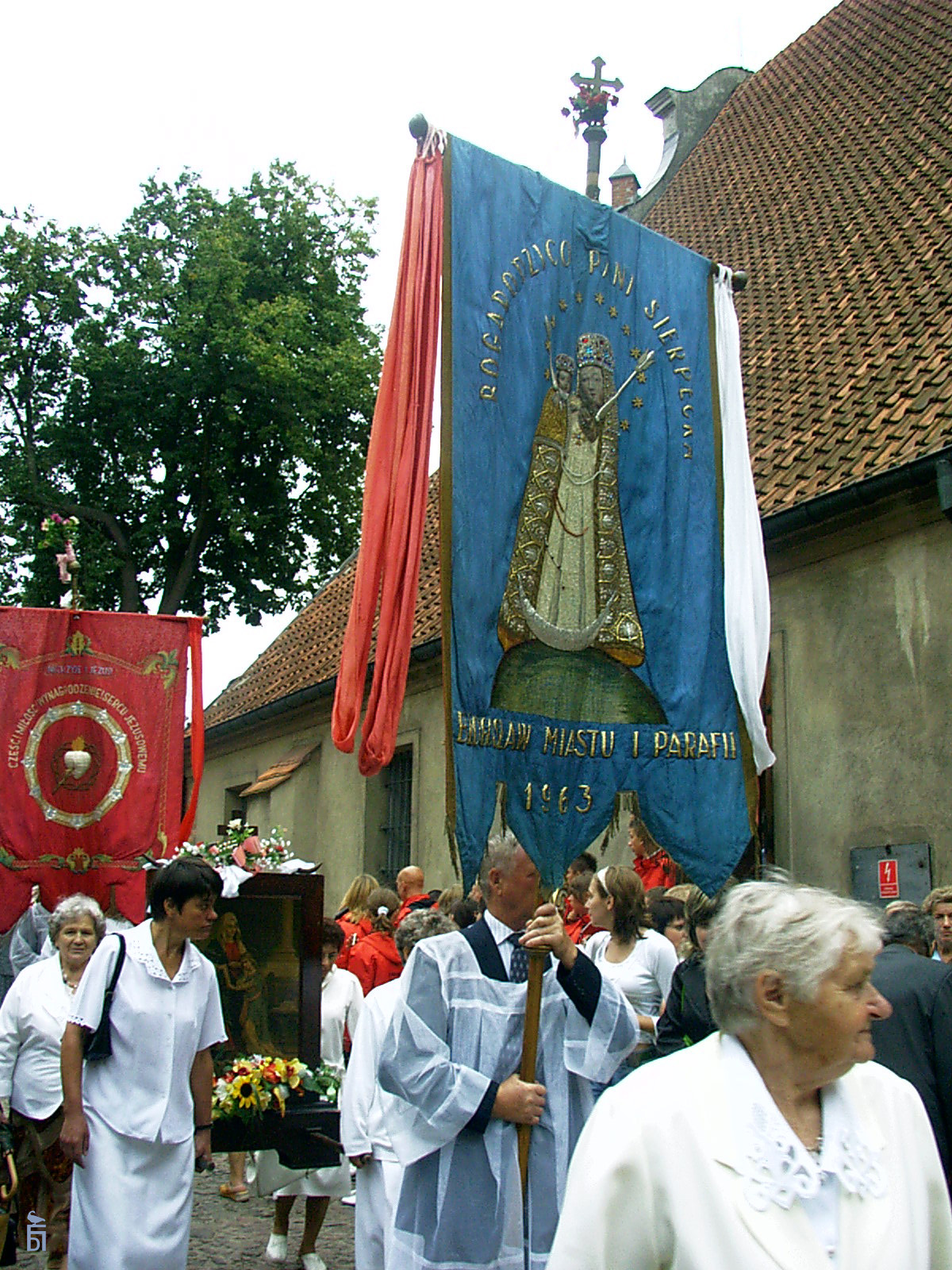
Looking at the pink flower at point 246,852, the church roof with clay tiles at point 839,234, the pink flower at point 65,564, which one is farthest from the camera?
the church roof with clay tiles at point 839,234

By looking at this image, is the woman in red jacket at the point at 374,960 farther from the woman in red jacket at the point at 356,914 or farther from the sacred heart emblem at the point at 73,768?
the sacred heart emblem at the point at 73,768

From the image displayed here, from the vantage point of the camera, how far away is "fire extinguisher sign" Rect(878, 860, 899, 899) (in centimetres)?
1043

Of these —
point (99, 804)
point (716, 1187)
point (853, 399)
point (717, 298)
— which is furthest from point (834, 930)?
point (853, 399)

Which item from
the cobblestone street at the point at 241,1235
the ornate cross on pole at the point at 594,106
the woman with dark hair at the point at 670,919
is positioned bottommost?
the cobblestone street at the point at 241,1235

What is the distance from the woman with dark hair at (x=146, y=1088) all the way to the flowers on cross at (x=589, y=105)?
400cm

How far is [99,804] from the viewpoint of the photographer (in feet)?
36.1

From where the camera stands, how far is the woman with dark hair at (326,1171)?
7715mm

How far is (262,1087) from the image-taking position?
24.0ft

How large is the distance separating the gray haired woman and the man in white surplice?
151cm

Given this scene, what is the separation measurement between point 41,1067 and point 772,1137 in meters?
5.60

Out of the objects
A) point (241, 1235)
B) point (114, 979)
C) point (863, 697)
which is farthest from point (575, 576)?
point (863, 697)

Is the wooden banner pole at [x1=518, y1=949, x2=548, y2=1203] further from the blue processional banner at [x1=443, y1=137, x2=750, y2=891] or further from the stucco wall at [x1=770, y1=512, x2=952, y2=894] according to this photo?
the stucco wall at [x1=770, y1=512, x2=952, y2=894]

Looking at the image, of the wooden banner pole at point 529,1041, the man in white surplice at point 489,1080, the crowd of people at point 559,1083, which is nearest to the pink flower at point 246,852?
the crowd of people at point 559,1083
